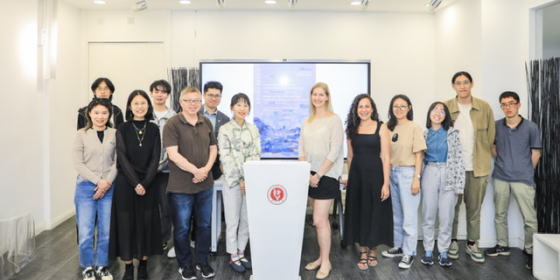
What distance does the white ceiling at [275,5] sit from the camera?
5117 mm

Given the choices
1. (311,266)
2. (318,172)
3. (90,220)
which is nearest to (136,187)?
(90,220)

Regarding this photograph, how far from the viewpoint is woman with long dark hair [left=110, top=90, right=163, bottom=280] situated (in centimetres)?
310

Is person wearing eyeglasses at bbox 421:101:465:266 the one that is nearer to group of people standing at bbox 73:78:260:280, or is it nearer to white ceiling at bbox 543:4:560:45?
group of people standing at bbox 73:78:260:280

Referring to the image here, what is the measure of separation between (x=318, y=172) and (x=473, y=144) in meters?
1.62

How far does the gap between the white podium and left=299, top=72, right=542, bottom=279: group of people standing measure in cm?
42

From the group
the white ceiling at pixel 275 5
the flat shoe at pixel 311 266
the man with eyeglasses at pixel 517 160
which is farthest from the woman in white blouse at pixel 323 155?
the white ceiling at pixel 275 5

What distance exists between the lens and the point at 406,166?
355 cm

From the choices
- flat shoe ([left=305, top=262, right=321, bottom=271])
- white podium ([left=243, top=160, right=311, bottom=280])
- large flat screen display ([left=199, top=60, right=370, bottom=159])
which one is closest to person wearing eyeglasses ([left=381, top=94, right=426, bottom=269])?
flat shoe ([left=305, top=262, right=321, bottom=271])

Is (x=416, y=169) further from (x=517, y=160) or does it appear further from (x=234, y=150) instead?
(x=234, y=150)

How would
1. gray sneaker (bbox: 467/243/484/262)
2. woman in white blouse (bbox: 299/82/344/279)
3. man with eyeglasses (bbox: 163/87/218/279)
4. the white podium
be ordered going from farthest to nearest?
gray sneaker (bbox: 467/243/484/262) → woman in white blouse (bbox: 299/82/344/279) → man with eyeglasses (bbox: 163/87/218/279) → the white podium

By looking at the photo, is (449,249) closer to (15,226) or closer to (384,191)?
(384,191)

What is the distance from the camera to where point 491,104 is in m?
4.15

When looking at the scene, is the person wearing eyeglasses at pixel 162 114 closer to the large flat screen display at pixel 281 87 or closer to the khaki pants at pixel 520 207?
the large flat screen display at pixel 281 87

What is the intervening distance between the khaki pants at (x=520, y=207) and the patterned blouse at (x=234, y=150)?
242cm
